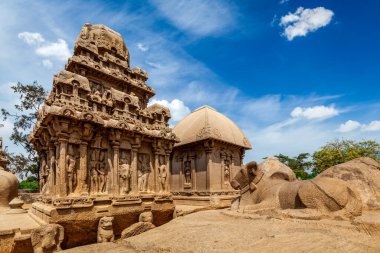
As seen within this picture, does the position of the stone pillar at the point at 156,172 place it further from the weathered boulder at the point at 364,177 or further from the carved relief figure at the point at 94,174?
the weathered boulder at the point at 364,177

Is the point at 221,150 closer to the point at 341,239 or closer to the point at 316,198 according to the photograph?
the point at 316,198

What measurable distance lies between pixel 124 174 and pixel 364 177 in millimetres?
7707

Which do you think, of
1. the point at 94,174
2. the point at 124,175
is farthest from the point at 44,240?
the point at 124,175

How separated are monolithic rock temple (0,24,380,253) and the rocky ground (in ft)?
0.11

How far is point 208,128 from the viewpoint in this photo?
1379 centimetres

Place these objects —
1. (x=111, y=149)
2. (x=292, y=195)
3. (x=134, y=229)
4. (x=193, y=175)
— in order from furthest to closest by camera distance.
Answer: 1. (x=193, y=175)
2. (x=111, y=149)
3. (x=134, y=229)
4. (x=292, y=195)

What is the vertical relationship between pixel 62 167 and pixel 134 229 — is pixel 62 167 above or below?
above

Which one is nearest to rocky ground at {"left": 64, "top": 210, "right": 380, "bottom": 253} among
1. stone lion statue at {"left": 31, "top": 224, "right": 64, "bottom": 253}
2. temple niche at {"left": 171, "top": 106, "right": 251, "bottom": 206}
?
stone lion statue at {"left": 31, "top": 224, "right": 64, "bottom": 253}

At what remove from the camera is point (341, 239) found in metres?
3.90

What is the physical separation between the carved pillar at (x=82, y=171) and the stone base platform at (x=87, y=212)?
370 millimetres

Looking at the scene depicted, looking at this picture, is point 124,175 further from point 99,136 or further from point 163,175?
point 163,175

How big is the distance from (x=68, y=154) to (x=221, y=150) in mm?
8818

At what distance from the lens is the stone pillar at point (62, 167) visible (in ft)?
24.4

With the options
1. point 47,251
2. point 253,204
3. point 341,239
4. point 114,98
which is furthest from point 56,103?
point 341,239
